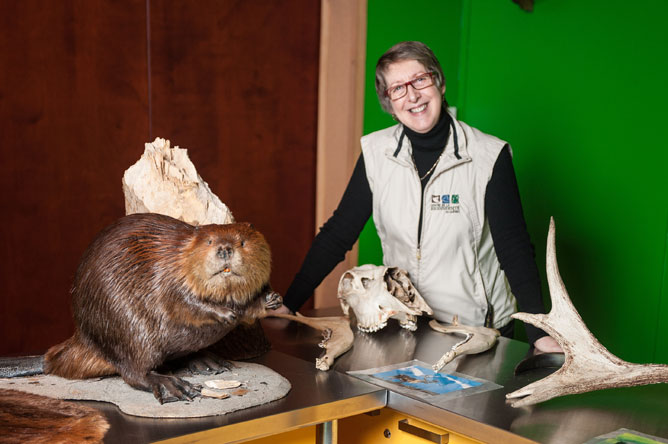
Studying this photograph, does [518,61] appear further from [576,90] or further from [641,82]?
[641,82]

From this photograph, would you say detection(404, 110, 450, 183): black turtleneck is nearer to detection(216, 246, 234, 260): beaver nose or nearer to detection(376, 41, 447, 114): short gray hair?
detection(376, 41, 447, 114): short gray hair

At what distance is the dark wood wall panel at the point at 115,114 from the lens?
271 cm

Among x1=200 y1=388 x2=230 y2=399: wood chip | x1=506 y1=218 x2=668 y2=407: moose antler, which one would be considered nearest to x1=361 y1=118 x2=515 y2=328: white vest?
x1=506 y1=218 x2=668 y2=407: moose antler

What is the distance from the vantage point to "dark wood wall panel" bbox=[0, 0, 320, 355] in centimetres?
271

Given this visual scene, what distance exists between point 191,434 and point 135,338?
0.28 meters

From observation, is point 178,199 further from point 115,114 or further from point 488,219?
point 115,114

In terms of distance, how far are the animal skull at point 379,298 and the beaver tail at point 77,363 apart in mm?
788

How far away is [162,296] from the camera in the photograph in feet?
4.72

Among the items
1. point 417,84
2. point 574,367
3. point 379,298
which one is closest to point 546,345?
point 574,367

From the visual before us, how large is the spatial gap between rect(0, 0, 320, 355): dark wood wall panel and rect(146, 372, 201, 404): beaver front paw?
1.21 m

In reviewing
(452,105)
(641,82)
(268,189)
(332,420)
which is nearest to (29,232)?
(268,189)

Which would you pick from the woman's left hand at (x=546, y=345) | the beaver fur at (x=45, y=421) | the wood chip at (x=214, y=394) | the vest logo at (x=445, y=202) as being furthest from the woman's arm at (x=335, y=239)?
the beaver fur at (x=45, y=421)

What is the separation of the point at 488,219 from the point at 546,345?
549mm

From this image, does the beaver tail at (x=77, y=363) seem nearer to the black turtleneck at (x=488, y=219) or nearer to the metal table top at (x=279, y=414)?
the metal table top at (x=279, y=414)
